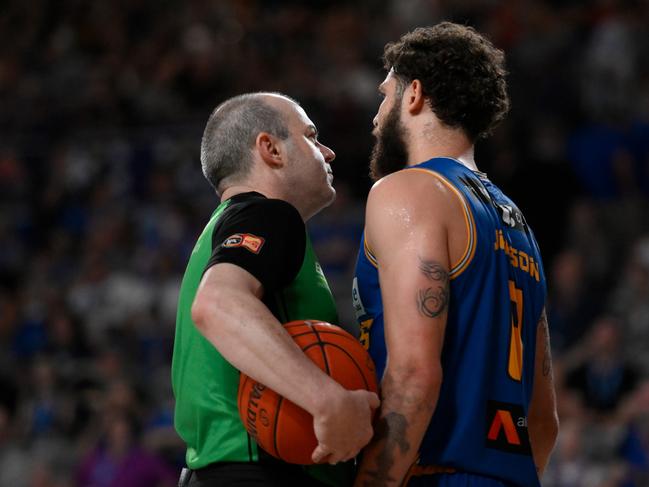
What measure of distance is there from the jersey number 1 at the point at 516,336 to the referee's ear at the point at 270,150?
87 centimetres

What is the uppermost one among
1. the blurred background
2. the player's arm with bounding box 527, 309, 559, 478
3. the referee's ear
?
the referee's ear

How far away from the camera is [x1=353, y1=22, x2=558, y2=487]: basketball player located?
3.03m

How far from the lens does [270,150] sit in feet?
11.8

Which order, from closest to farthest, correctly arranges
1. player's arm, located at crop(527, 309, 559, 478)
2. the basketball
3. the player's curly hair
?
the basketball
the player's curly hair
player's arm, located at crop(527, 309, 559, 478)

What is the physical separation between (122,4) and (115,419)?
20.5ft

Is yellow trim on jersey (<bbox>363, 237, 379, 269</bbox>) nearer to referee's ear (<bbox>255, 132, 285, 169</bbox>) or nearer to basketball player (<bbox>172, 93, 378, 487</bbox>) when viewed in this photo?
basketball player (<bbox>172, 93, 378, 487</bbox>)

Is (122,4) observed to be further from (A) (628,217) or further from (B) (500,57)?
(B) (500,57)

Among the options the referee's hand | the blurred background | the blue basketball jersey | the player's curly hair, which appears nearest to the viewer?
the referee's hand

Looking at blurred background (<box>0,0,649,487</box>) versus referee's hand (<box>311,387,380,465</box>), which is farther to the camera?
blurred background (<box>0,0,649,487</box>)

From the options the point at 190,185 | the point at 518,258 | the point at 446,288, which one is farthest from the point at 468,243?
the point at 190,185

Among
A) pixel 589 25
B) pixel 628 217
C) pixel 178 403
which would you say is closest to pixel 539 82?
pixel 589 25

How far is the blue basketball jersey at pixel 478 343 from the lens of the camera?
3137 mm

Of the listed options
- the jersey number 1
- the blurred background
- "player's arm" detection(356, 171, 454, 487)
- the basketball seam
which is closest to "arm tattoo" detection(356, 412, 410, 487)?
"player's arm" detection(356, 171, 454, 487)

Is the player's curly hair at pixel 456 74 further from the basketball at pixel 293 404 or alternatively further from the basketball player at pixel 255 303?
the basketball at pixel 293 404
